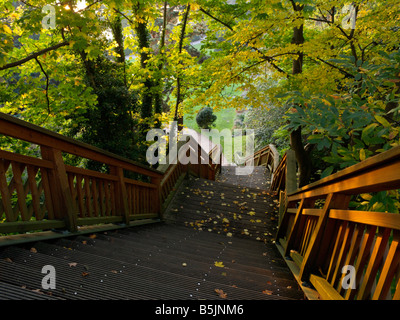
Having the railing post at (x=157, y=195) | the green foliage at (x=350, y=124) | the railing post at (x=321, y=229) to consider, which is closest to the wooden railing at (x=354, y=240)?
the railing post at (x=321, y=229)

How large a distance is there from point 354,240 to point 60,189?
282 centimetres

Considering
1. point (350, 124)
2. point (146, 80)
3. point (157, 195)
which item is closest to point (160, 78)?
point (146, 80)

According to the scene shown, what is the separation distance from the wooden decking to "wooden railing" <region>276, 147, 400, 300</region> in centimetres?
49

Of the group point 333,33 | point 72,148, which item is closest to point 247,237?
point 72,148

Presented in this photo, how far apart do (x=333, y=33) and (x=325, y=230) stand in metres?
5.44

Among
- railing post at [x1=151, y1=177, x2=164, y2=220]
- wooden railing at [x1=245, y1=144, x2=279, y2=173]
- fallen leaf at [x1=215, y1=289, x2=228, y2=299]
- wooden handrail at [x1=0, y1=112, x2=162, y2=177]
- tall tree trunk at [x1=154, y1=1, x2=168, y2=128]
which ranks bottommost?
fallen leaf at [x1=215, y1=289, x2=228, y2=299]

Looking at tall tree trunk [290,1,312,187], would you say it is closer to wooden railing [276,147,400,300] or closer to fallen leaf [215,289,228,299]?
wooden railing [276,147,400,300]

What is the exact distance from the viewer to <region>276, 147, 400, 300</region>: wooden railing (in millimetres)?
1413

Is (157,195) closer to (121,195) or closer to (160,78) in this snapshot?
(121,195)

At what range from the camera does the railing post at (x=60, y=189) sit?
276 cm

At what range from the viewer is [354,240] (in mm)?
1845

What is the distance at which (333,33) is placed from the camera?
5992 mm

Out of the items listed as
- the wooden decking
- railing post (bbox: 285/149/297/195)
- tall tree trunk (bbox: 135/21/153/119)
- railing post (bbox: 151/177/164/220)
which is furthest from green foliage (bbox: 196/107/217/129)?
the wooden decking
